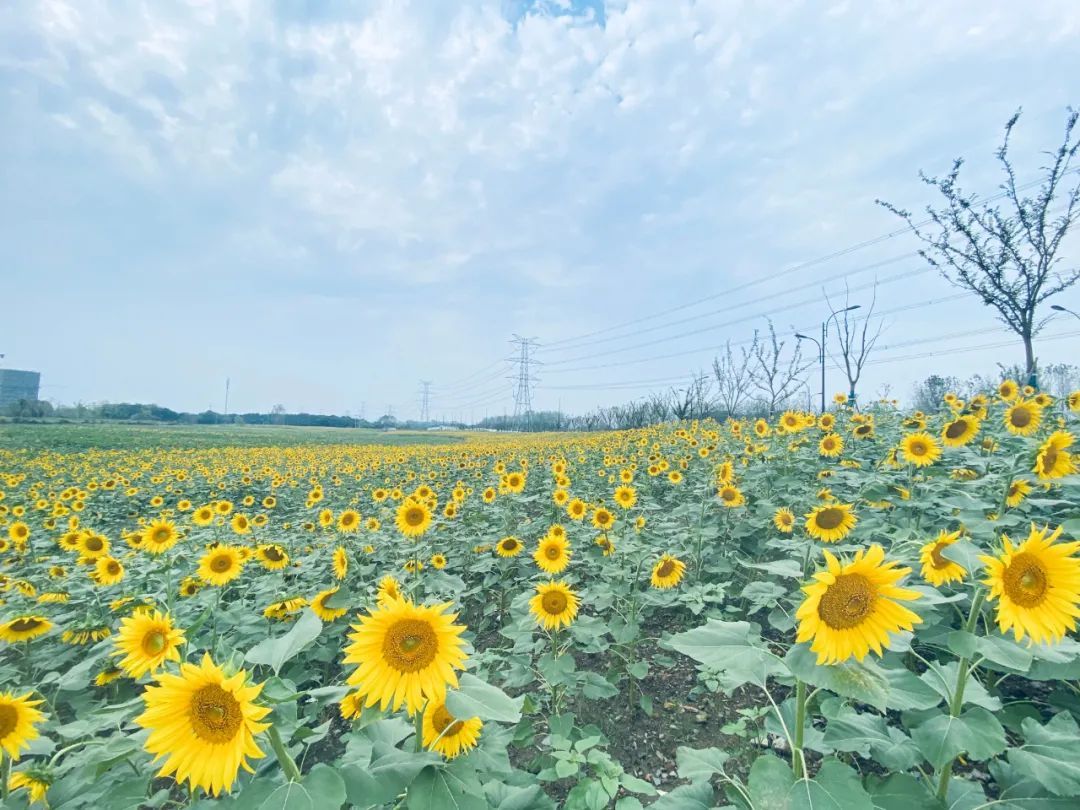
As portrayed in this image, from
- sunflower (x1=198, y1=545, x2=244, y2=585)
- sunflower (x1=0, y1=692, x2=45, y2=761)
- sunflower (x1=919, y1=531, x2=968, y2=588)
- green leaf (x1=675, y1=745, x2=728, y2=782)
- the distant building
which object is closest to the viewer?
green leaf (x1=675, y1=745, x2=728, y2=782)

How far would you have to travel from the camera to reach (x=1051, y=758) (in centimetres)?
148

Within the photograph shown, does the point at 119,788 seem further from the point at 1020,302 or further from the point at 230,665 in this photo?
the point at 1020,302

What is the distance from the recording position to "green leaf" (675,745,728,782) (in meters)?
1.66

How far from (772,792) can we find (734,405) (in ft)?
107

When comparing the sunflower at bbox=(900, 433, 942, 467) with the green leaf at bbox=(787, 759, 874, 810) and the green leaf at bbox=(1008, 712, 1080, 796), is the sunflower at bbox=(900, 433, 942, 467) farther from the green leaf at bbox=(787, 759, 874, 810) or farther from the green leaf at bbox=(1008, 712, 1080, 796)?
the green leaf at bbox=(787, 759, 874, 810)

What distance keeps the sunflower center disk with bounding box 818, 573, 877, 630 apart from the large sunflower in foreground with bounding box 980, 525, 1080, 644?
19.3 inches

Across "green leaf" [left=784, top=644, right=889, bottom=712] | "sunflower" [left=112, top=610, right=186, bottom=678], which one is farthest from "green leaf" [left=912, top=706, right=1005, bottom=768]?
"sunflower" [left=112, top=610, right=186, bottom=678]

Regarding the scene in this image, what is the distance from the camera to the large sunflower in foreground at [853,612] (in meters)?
1.28

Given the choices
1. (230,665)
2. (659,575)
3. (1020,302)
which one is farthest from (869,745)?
(1020,302)

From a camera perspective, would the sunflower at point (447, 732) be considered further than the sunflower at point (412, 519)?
No

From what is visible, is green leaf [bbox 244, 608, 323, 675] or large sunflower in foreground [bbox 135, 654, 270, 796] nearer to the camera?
large sunflower in foreground [bbox 135, 654, 270, 796]

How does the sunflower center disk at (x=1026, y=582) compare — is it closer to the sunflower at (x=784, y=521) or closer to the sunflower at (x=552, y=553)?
the sunflower at (x=552, y=553)

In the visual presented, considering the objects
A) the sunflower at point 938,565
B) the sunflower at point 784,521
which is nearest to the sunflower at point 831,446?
the sunflower at point 784,521

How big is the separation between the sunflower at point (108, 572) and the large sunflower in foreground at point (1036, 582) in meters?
5.53
